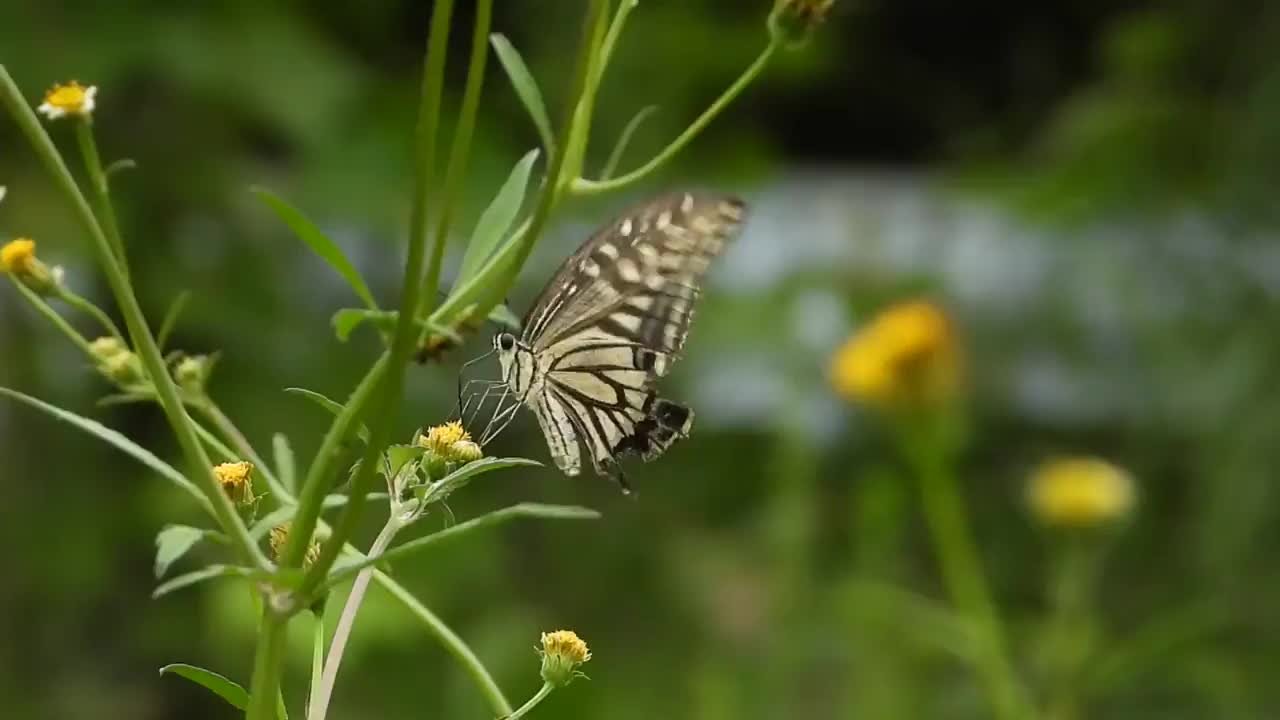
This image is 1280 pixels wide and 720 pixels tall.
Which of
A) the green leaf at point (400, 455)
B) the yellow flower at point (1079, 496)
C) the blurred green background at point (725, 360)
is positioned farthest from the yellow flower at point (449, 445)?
the blurred green background at point (725, 360)

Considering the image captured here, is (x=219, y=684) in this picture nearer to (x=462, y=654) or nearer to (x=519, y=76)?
(x=462, y=654)

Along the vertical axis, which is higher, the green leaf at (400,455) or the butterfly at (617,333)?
the butterfly at (617,333)

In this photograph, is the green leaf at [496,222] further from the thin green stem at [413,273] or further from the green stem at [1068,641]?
the green stem at [1068,641]

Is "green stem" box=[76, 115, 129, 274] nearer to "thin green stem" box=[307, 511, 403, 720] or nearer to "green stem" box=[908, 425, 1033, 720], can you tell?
"thin green stem" box=[307, 511, 403, 720]

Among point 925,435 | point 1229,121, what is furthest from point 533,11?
point 925,435

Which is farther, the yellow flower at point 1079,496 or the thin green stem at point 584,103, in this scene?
the yellow flower at point 1079,496

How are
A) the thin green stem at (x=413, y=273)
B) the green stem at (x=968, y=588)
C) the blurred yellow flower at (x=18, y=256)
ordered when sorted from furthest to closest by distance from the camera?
the green stem at (x=968, y=588) < the blurred yellow flower at (x=18, y=256) < the thin green stem at (x=413, y=273)

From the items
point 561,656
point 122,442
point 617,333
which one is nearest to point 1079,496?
point 617,333
